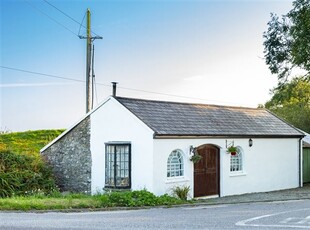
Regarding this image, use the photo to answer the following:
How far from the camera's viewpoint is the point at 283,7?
26594 millimetres

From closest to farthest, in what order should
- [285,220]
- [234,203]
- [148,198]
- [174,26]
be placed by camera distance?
[285,220]
[148,198]
[234,203]
[174,26]

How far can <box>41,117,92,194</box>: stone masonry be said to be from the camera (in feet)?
69.3

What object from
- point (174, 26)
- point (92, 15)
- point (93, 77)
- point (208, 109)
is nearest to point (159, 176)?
point (208, 109)

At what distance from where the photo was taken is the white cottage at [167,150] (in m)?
19.0

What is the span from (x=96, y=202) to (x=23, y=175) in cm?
593

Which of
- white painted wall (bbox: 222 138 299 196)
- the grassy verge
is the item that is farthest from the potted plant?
the grassy verge

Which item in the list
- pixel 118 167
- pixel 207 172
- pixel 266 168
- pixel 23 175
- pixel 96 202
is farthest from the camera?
pixel 266 168

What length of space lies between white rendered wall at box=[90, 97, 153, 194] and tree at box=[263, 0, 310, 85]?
32.7 ft

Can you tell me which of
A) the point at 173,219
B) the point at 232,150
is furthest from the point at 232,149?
the point at 173,219

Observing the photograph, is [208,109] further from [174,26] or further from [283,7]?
[283,7]

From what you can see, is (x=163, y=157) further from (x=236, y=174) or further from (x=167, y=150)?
(x=236, y=174)

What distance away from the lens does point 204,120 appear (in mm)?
21891

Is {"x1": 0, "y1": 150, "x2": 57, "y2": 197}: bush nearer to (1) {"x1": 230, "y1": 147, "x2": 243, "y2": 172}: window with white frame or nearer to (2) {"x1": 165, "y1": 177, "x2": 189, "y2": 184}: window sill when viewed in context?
A: (2) {"x1": 165, "y1": 177, "x2": 189, "y2": 184}: window sill

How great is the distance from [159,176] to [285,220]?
6.55 metres
